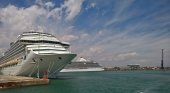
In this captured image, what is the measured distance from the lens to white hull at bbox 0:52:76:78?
174 feet

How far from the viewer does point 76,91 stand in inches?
1539

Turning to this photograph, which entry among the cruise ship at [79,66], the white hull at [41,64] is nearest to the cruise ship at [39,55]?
the white hull at [41,64]

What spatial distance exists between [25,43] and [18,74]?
28.0 feet

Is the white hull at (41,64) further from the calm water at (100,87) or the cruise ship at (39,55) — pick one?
the calm water at (100,87)

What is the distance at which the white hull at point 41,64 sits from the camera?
174 ft

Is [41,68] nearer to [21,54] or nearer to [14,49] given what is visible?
[21,54]

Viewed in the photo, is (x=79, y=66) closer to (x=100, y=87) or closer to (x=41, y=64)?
(x=41, y=64)

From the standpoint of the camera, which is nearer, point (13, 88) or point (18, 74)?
point (13, 88)

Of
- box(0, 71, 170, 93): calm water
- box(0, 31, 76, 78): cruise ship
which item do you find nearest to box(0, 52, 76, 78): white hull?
box(0, 31, 76, 78): cruise ship

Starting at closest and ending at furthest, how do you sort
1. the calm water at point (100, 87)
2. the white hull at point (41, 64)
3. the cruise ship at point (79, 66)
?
the calm water at point (100, 87) → the white hull at point (41, 64) → the cruise ship at point (79, 66)

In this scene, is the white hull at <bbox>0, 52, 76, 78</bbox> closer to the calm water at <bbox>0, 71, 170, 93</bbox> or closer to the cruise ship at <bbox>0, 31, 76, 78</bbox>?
the cruise ship at <bbox>0, 31, 76, 78</bbox>

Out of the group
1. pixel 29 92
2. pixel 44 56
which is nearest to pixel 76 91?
pixel 29 92

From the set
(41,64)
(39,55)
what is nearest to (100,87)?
(39,55)

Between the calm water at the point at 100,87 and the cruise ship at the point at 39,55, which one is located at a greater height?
the cruise ship at the point at 39,55
